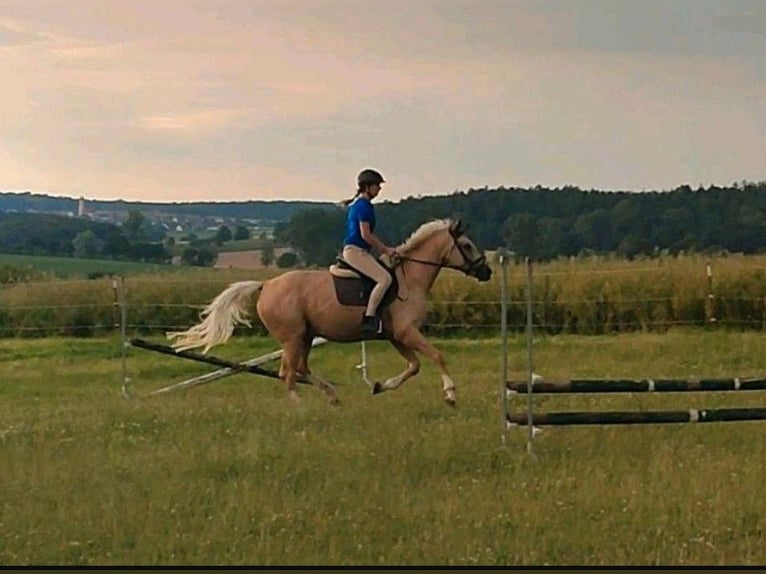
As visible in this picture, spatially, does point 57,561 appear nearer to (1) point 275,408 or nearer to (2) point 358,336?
(1) point 275,408

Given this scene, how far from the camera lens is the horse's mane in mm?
14953

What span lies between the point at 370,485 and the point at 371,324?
5.51 meters

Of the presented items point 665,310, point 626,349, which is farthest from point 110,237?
point 626,349

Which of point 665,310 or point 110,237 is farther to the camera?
point 110,237

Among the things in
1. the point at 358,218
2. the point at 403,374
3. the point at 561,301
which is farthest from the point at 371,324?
the point at 561,301

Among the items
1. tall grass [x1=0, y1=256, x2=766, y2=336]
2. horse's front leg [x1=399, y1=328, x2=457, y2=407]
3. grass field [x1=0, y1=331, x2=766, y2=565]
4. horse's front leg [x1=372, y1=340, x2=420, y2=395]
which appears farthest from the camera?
tall grass [x1=0, y1=256, x2=766, y2=336]

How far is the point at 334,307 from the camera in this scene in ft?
49.3

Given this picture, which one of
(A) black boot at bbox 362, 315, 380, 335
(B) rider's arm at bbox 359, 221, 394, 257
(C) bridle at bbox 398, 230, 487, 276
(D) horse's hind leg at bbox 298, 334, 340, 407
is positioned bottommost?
(D) horse's hind leg at bbox 298, 334, 340, 407

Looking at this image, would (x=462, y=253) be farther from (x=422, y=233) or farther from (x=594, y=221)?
(x=594, y=221)

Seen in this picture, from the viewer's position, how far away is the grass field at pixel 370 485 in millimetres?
7586

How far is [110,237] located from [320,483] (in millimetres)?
39510

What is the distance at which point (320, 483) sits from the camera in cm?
938

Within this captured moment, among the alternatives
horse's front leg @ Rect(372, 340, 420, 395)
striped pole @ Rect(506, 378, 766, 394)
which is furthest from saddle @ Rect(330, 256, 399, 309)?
striped pole @ Rect(506, 378, 766, 394)

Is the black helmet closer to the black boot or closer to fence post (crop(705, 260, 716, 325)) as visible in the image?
the black boot
